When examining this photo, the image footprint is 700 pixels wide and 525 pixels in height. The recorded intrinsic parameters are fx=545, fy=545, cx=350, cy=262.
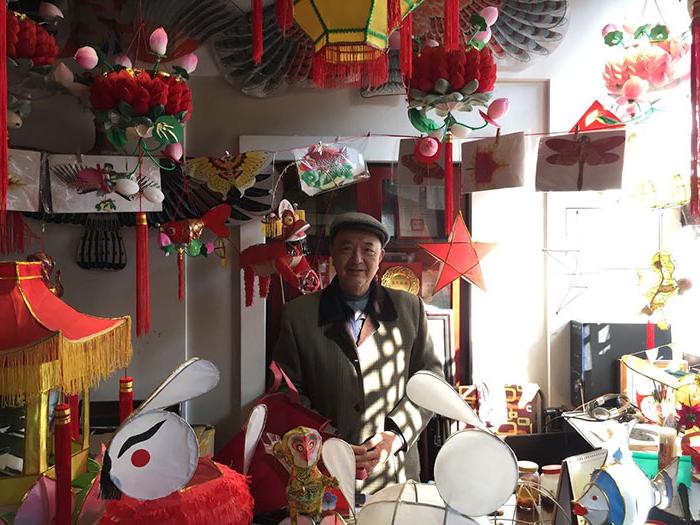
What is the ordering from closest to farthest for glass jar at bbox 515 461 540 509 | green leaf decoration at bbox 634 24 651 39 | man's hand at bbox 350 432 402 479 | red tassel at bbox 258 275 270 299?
1. man's hand at bbox 350 432 402 479
2. glass jar at bbox 515 461 540 509
3. green leaf decoration at bbox 634 24 651 39
4. red tassel at bbox 258 275 270 299

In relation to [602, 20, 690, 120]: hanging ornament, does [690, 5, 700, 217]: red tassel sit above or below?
below

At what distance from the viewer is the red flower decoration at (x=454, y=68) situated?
1.79 m

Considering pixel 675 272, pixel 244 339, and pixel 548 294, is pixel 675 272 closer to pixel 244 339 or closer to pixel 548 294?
pixel 548 294

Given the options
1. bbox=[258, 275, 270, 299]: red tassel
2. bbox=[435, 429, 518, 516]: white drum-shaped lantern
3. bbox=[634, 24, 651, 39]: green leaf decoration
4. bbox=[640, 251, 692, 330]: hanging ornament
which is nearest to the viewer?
bbox=[435, 429, 518, 516]: white drum-shaped lantern

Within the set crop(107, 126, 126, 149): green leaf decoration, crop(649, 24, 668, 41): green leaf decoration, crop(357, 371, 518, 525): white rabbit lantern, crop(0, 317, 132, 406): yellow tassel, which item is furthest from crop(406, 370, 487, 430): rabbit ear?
crop(649, 24, 668, 41): green leaf decoration

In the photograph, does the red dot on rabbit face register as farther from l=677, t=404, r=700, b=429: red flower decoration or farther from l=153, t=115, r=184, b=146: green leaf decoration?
l=677, t=404, r=700, b=429: red flower decoration

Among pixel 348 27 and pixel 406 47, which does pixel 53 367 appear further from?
pixel 406 47

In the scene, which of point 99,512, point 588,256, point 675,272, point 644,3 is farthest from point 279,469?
point 644,3

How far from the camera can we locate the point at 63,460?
3.20 feet

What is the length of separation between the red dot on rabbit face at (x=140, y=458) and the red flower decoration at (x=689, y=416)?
1.54 meters

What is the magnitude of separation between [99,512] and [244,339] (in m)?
1.62

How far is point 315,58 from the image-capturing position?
4.93 feet

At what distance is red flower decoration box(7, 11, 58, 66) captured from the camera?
1.82m

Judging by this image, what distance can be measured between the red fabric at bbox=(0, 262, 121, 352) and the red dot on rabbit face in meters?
0.33
